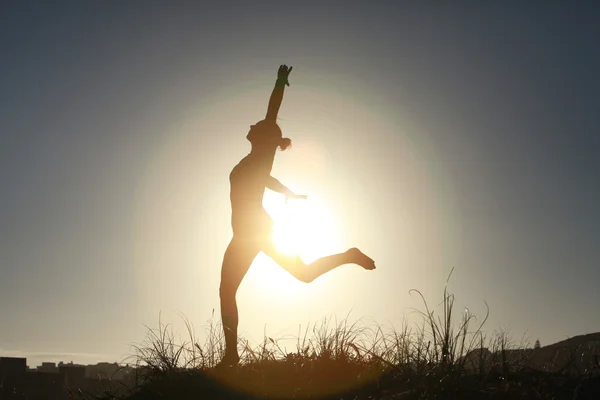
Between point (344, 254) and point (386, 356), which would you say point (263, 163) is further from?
point (386, 356)

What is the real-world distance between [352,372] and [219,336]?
1.73 metres

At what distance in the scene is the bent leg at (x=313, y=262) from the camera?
23.5 ft

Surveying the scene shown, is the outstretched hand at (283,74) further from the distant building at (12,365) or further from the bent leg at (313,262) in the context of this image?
the distant building at (12,365)

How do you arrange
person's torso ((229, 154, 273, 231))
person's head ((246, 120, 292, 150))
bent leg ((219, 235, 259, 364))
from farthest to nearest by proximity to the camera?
person's head ((246, 120, 292, 150)) → person's torso ((229, 154, 273, 231)) → bent leg ((219, 235, 259, 364))

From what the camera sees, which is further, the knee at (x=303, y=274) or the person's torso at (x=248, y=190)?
the person's torso at (x=248, y=190)

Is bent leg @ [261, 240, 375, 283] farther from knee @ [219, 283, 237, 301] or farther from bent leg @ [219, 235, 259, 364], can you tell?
knee @ [219, 283, 237, 301]

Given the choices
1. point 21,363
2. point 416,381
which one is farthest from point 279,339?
point 21,363

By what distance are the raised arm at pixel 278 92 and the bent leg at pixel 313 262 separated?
1696 mm

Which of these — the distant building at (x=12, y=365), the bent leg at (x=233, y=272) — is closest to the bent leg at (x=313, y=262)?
the bent leg at (x=233, y=272)

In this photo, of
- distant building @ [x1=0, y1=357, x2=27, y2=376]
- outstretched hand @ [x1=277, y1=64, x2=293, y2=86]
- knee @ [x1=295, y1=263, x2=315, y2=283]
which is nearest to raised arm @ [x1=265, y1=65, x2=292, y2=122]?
outstretched hand @ [x1=277, y1=64, x2=293, y2=86]

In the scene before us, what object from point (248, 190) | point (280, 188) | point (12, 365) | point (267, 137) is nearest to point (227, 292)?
point (248, 190)

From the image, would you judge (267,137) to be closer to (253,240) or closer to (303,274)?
(253,240)

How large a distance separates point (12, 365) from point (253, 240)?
2184 centimetres

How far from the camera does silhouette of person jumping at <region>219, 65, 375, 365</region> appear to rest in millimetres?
7098
